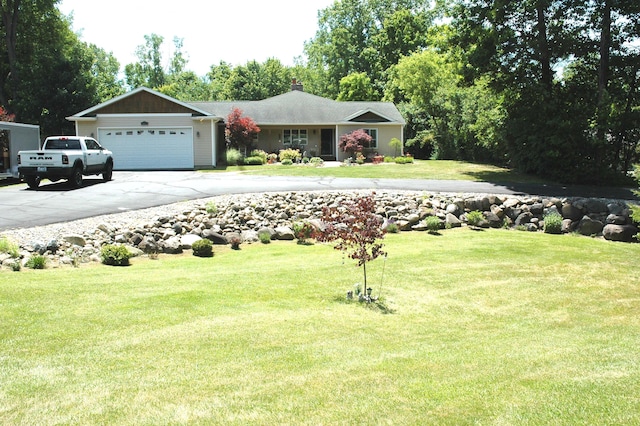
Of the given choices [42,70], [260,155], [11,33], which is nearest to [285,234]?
[260,155]

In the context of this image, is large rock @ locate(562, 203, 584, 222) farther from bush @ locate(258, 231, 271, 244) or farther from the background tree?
the background tree

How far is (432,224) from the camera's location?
16703mm

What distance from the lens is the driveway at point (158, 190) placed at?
51.8 feet

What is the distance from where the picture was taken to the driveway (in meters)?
15.8

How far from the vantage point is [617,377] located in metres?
5.18

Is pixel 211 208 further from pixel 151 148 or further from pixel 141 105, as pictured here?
pixel 141 105

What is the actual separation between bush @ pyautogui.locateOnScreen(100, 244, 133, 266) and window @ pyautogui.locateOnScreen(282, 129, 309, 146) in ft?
93.9

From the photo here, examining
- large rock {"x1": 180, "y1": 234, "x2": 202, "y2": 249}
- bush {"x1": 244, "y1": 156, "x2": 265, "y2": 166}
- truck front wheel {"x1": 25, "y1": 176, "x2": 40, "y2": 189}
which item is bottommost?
large rock {"x1": 180, "y1": 234, "x2": 202, "y2": 249}

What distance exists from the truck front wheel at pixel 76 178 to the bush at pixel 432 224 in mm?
13622

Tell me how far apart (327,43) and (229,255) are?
6888 cm

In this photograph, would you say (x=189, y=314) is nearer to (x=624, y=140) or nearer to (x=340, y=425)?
(x=340, y=425)

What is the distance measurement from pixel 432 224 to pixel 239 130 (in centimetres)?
2150

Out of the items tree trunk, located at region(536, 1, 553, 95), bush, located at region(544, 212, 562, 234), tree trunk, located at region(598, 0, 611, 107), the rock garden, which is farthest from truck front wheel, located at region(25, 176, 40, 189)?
tree trunk, located at region(598, 0, 611, 107)

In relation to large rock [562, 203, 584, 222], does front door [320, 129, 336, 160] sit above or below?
above
